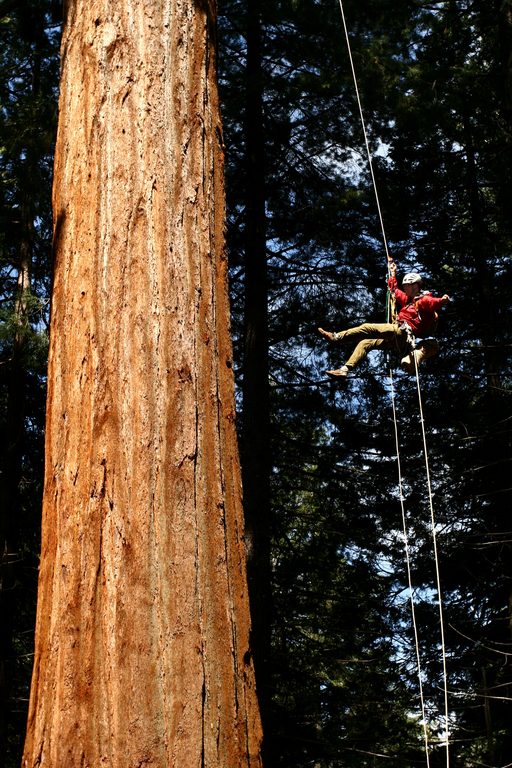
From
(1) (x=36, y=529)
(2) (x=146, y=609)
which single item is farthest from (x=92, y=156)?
(1) (x=36, y=529)

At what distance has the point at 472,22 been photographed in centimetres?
1305

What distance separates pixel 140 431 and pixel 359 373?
11243 mm

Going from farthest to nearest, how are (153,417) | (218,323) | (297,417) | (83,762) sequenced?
A: (297,417)
(218,323)
(153,417)
(83,762)

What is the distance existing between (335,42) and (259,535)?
648 centimetres

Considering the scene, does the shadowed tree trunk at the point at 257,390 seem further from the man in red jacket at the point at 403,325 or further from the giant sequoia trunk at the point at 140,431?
the giant sequoia trunk at the point at 140,431

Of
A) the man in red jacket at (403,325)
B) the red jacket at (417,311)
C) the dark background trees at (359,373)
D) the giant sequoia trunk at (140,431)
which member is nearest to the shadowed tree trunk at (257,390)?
the dark background trees at (359,373)

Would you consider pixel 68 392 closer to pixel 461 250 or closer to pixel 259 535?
pixel 259 535

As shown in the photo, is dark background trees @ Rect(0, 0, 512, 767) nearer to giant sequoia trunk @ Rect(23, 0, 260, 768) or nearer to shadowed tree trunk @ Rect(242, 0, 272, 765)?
shadowed tree trunk @ Rect(242, 0, 272, 765)

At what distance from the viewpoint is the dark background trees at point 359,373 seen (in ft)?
37.0

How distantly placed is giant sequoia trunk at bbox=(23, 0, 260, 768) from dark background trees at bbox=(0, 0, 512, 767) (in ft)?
27.5

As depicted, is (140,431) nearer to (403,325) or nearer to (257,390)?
(403,325)

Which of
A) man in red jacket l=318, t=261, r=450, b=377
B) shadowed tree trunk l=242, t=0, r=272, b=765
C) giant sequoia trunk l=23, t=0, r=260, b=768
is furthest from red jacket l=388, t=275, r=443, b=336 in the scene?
giant sequoia trunk l=23, t=0, r=260, b=768

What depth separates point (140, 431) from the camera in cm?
207

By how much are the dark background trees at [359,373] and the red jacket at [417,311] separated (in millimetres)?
3959
